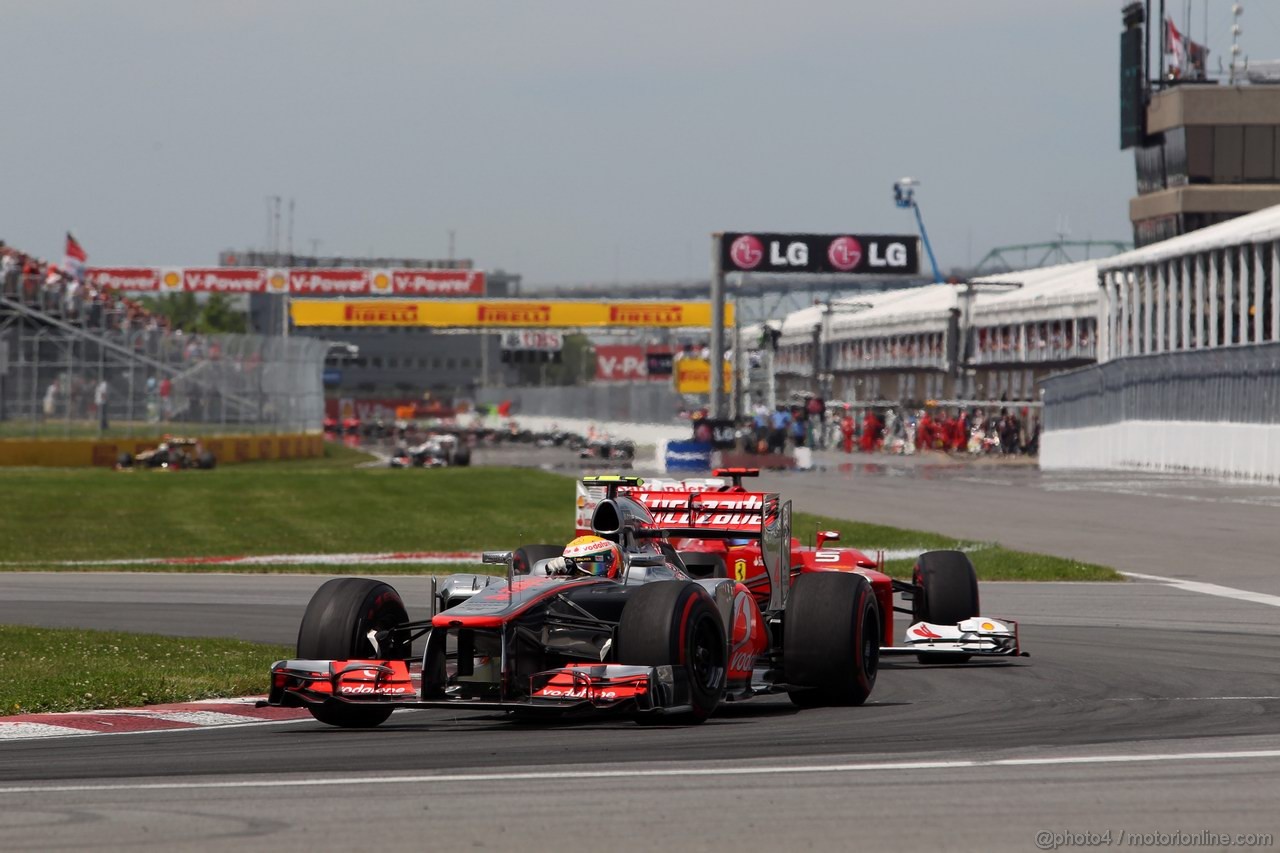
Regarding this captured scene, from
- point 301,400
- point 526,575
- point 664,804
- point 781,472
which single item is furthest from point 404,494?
point 664,804

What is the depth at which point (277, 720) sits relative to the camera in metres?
11.6

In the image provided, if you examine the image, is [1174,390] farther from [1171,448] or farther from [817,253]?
[817,253]

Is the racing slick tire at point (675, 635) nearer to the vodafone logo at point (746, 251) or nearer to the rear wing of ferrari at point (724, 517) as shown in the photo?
the rear wing of ferrari at point (724, 517)

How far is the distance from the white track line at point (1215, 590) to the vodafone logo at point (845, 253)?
1763 inches

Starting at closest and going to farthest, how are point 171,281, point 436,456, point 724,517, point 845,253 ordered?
point 724,517 → point 436,456 → point 845,253 → point 171,281

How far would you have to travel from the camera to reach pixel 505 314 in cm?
11775

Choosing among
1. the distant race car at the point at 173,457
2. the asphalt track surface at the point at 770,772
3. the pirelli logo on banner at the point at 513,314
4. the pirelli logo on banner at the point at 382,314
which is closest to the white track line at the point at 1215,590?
the asphalt track surface at the point at 770,772

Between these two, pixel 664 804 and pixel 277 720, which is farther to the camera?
pixel 277 720

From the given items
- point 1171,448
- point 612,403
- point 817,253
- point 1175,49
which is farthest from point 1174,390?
point 612,403

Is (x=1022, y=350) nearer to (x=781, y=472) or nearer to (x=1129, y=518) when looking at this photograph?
(x=781, y=472)

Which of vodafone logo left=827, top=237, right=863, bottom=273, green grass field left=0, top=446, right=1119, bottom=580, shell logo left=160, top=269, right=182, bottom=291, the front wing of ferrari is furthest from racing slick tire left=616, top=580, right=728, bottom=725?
shell logo left=160, top=269, right=182, bottom=291

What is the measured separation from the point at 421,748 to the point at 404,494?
3417cm

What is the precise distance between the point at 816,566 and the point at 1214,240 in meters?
39.4

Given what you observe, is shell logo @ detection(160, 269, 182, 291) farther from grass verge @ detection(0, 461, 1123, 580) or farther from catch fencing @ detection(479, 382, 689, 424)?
grass verge @ detection(0, 461, 1123, 580)
